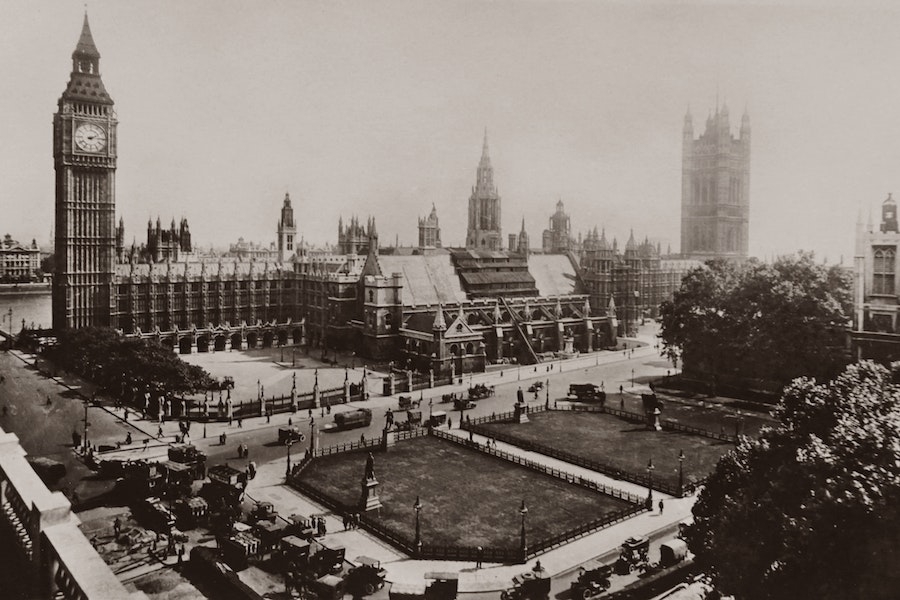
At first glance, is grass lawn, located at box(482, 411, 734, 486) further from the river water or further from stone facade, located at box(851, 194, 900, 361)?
the river water

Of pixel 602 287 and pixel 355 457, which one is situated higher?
pixel 602 287

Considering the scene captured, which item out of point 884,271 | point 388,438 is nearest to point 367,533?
point 388,438

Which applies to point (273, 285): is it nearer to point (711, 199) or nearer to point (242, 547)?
point (242, 547)

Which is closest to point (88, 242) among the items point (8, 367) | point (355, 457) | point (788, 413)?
point (8, 367)

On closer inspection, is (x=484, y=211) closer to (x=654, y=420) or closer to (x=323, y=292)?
(x=323, y=292)

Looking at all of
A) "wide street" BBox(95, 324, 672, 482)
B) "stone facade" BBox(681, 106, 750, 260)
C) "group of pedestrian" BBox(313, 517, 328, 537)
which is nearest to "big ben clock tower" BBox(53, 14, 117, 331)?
"wide street" BBox(95, 324, 672, 482)
